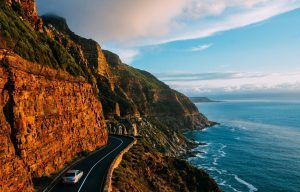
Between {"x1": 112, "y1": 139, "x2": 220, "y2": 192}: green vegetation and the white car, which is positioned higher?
the white car

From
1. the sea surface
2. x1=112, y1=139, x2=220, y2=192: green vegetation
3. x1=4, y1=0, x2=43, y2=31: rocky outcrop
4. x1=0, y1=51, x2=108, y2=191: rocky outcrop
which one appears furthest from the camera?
the sea surface

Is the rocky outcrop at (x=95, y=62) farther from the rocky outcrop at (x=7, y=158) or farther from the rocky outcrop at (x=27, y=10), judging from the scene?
the rocky outcrop at (x=7, y=158)

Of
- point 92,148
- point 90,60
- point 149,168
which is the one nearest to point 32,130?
point 92,148

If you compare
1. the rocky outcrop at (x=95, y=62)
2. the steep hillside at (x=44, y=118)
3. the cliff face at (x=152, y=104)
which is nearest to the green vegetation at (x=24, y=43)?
the steep hillside at (x=44, y=118)

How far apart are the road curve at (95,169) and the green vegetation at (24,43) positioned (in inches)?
582

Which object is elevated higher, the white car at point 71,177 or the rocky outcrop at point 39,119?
the rocky outcrop at point 39,119

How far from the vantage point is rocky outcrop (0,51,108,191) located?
94.0 feet

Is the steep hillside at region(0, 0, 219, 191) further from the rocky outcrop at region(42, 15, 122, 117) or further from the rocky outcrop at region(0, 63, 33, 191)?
the rocky outcrop at region(42, 15, 122, 117)

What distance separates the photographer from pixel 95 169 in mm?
42781

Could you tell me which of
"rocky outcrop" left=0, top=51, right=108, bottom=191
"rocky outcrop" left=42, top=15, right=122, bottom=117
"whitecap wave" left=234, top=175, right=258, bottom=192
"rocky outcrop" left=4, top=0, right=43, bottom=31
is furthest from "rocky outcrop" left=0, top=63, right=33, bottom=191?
"rocky outcrop" left=42, top=15, right=122, bottom=117

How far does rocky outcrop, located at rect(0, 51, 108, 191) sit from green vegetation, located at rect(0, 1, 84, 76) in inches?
66.2

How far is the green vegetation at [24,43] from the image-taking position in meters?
34.3

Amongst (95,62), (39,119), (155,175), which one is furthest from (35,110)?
(95,62)

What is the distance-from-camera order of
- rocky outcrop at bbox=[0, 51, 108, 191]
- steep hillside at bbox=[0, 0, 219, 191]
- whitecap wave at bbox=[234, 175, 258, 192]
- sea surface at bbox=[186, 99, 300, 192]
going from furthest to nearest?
sea surface at bbox=[186, 99, 300, 192] < whitecap wave at bbox=[234, 175, 258, 192] < steep hillside at bbox=[0, 0, 219, 191] < rocky outcrop at bbox=[0, 51, 108, 191]
